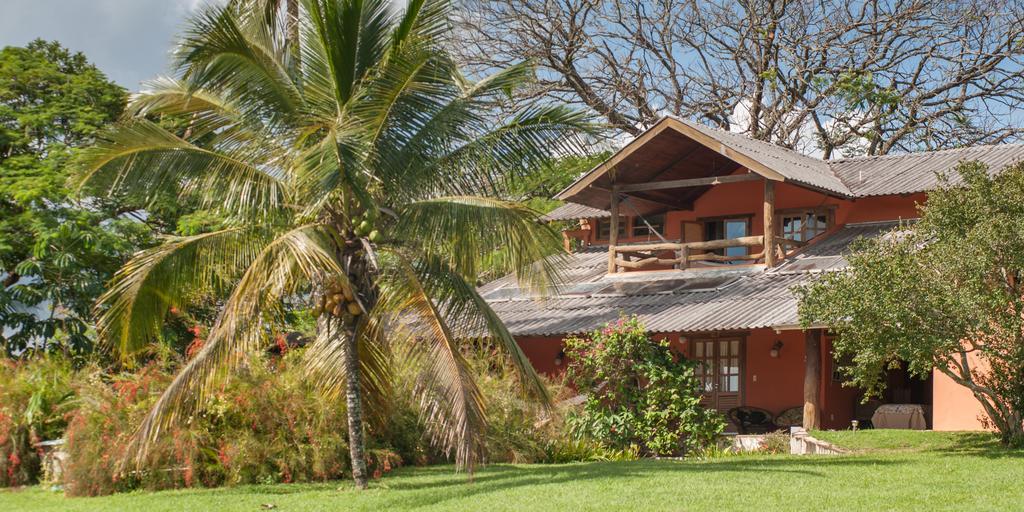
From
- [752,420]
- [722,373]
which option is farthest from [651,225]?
[752,420]

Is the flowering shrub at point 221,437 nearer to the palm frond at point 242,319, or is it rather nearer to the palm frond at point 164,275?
the palm frond at point 164,275

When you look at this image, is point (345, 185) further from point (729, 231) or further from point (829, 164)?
point (829, 164)

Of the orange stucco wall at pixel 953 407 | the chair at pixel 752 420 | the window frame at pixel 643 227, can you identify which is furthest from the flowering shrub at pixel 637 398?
the window frame at pixel 643 227

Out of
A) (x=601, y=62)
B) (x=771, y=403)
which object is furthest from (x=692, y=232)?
(x=601, y=62)

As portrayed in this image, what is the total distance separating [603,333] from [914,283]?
5.51 meters

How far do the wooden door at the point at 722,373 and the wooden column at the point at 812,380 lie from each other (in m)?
2.32

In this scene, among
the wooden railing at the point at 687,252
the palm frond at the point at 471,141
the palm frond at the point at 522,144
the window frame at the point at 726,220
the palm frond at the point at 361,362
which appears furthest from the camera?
the window frame at the point at 726,220

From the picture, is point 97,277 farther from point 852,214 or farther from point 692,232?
point 852,214

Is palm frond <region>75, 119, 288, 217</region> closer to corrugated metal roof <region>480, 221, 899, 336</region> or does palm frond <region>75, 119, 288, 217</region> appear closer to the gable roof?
corrugated metal roof <region>480, 221, 899, 336</region>

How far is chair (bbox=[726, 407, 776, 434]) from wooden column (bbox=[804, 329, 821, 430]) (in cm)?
143

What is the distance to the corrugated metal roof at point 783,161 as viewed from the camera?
66.6 ft

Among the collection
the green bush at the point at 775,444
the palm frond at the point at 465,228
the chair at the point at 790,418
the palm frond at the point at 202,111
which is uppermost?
the palm frond at the point at 202,111

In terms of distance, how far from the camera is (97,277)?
20.1m

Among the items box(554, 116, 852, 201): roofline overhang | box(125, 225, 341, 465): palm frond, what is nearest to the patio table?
box(554, 116, 852, 201): roofline overhang
